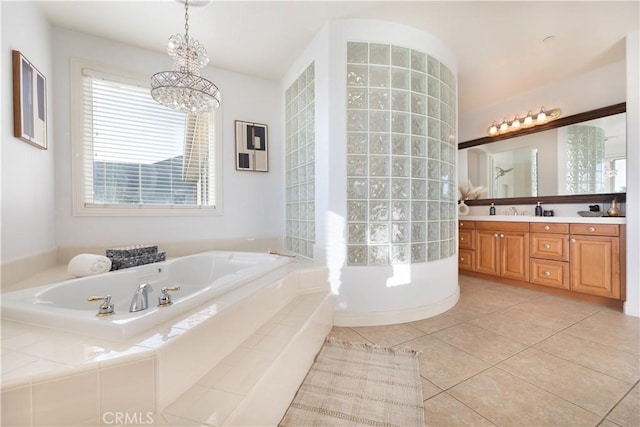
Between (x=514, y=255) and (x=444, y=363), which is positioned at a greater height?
(x=514, y=255)

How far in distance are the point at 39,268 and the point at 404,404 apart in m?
2.49

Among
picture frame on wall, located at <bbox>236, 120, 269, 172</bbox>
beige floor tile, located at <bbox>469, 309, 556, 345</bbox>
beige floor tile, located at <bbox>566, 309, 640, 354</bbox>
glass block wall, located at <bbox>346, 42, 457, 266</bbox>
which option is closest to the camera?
beige floor tile, located at <bbox>566, 309, 640, 354</bbox>

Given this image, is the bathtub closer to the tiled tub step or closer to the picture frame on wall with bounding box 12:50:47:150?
the tiled tub step

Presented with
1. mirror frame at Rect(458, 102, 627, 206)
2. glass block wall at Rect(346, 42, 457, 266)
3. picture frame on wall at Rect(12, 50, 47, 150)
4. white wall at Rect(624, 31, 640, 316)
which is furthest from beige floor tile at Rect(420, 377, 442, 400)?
mirror frame at Rect(458, 102, 627, 206)

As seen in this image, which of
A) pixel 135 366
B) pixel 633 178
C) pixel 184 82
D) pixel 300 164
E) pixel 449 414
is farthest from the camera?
pixel 300 164

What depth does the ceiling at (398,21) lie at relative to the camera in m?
1.98

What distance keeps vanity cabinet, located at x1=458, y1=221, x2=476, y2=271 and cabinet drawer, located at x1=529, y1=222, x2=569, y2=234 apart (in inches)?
25.5

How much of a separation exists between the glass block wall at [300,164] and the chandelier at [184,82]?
3.28 ft

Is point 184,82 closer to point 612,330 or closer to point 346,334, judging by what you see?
point 346,334

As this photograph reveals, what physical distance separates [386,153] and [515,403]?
1.70 metres

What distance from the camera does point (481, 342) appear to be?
1.82m

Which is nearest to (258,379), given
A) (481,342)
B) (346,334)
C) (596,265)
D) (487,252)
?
(346,334)

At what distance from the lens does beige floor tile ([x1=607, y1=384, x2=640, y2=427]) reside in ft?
3.70

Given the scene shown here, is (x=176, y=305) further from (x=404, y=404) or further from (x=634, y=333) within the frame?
(x=634, y=333)
